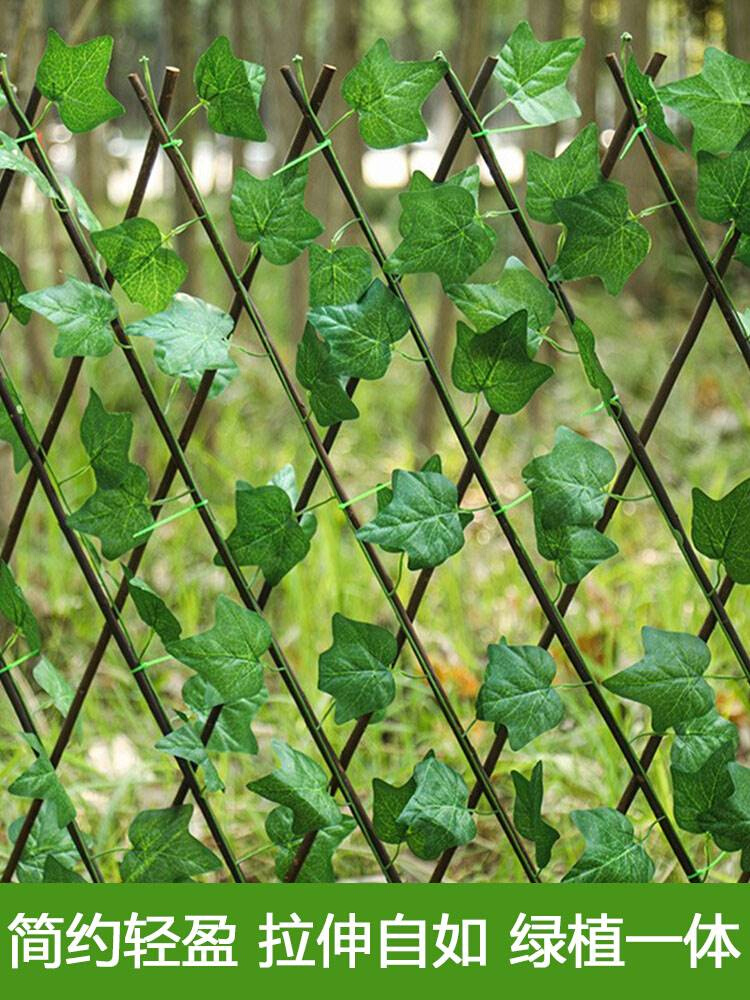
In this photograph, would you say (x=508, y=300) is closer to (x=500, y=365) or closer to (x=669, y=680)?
(x=500, y=365)

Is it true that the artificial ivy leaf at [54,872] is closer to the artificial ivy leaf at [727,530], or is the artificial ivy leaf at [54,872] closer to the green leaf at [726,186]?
the artificial ivy leaf at [727,530]

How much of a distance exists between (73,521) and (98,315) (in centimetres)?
21

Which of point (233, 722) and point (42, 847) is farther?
point (42, 847)

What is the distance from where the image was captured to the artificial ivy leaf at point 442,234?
125 cm

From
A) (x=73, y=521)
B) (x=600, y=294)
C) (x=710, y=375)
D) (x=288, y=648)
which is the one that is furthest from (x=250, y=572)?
(x=600, y=294)

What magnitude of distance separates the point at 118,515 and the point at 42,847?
451mm

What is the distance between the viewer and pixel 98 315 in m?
1.29

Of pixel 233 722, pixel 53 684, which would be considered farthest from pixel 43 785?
pixel 233 722

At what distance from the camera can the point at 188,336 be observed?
1262mm

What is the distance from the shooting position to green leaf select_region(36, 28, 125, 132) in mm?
1262

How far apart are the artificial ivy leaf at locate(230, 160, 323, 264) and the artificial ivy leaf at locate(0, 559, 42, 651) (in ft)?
1.49

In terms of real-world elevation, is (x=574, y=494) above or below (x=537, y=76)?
below

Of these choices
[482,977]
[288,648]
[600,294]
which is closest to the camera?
[482,977]

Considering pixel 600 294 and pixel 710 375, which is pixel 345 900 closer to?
pixel 710 375
